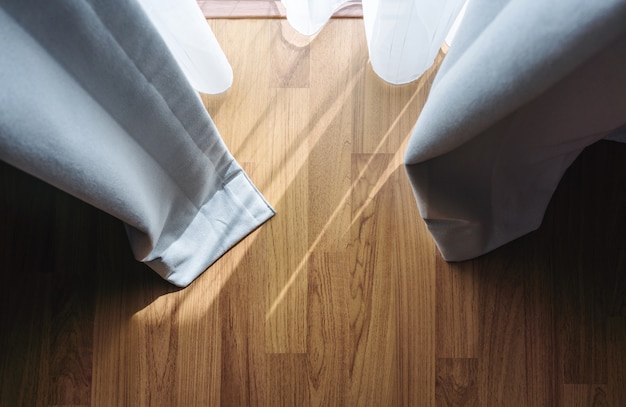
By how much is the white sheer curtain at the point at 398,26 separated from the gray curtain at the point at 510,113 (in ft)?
0.54

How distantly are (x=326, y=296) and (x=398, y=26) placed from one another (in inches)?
18.0

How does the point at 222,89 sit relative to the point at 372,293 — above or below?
above

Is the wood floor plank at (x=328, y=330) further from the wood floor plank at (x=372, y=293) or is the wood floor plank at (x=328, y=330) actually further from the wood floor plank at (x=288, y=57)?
the wood floor plank at (x=288, y=57)

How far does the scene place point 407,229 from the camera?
91 centimetres

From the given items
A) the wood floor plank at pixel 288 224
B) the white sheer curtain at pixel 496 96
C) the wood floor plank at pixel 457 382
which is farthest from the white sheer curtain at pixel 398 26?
the wood floor plank at pixel 457 382

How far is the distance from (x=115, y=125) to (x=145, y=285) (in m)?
0.45

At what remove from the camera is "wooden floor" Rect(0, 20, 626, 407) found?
89 cm

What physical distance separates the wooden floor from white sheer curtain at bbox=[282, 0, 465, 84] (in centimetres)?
7

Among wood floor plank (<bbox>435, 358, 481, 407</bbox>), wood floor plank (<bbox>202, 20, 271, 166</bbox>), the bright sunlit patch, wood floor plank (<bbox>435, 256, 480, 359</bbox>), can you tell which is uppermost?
wood floor plank (<bbox>202, 20, 271, 166</bbox>)

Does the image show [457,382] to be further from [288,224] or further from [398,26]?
[398,26]

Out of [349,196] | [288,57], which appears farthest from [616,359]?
[288,57]

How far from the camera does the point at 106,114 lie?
505 millimetres

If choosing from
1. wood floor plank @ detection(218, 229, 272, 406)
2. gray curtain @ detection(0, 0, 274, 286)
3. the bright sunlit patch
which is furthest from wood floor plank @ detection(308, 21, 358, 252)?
gray curtain @ detection(0, 0, 274, 286)

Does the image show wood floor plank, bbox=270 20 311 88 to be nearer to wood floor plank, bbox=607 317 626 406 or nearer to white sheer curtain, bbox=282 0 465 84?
white sheer curtain, bbox=282 0 465 84
